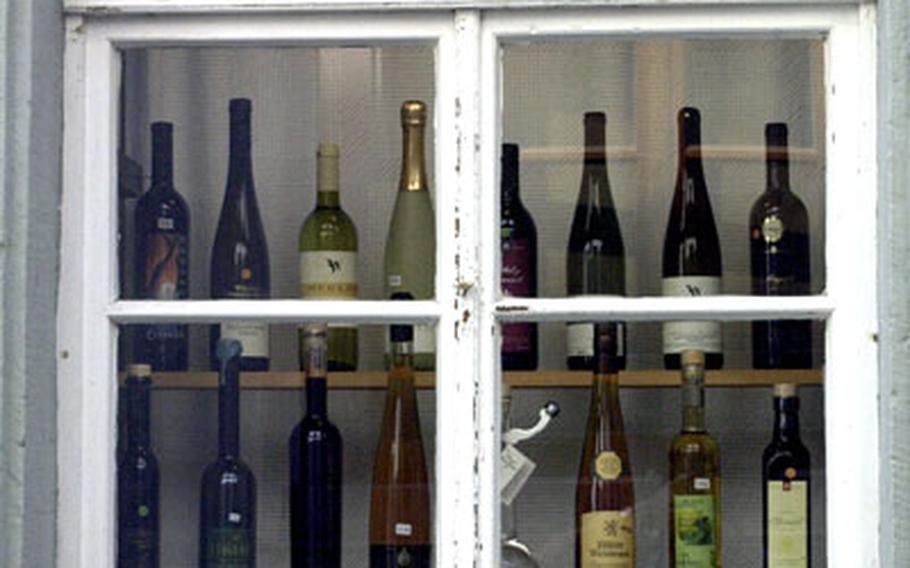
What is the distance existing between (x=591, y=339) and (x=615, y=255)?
99mm

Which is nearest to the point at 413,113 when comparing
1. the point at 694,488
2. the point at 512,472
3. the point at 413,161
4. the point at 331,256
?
the point at 413,161

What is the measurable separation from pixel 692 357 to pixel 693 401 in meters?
0.05

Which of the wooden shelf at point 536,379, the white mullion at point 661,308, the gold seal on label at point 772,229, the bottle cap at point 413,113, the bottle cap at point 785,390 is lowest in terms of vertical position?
the bottle cap at point 785,390

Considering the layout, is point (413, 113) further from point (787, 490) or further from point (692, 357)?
point (787, 490)

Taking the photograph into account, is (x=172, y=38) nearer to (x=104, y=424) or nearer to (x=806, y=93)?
(x=104, y=424)

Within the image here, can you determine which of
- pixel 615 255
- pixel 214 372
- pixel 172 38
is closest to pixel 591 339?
pixel 615 255

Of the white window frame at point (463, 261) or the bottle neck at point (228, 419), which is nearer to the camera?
the white window frame at point (463, 261)

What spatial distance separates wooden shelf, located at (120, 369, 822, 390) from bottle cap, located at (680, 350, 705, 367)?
19 mm

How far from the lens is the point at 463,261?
1.88 meters

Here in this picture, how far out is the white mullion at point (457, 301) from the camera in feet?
6.10

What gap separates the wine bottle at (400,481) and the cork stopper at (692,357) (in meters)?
0.28

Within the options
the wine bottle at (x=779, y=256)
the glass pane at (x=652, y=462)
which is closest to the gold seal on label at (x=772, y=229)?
the wine bottle at (x=779, y=256)

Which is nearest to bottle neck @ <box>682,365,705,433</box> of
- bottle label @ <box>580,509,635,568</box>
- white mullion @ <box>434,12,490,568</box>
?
bottle label @ <box>580,509,635,568</box>

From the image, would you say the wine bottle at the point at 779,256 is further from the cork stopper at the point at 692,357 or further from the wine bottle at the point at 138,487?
the wine bottle at the point at 138,487
